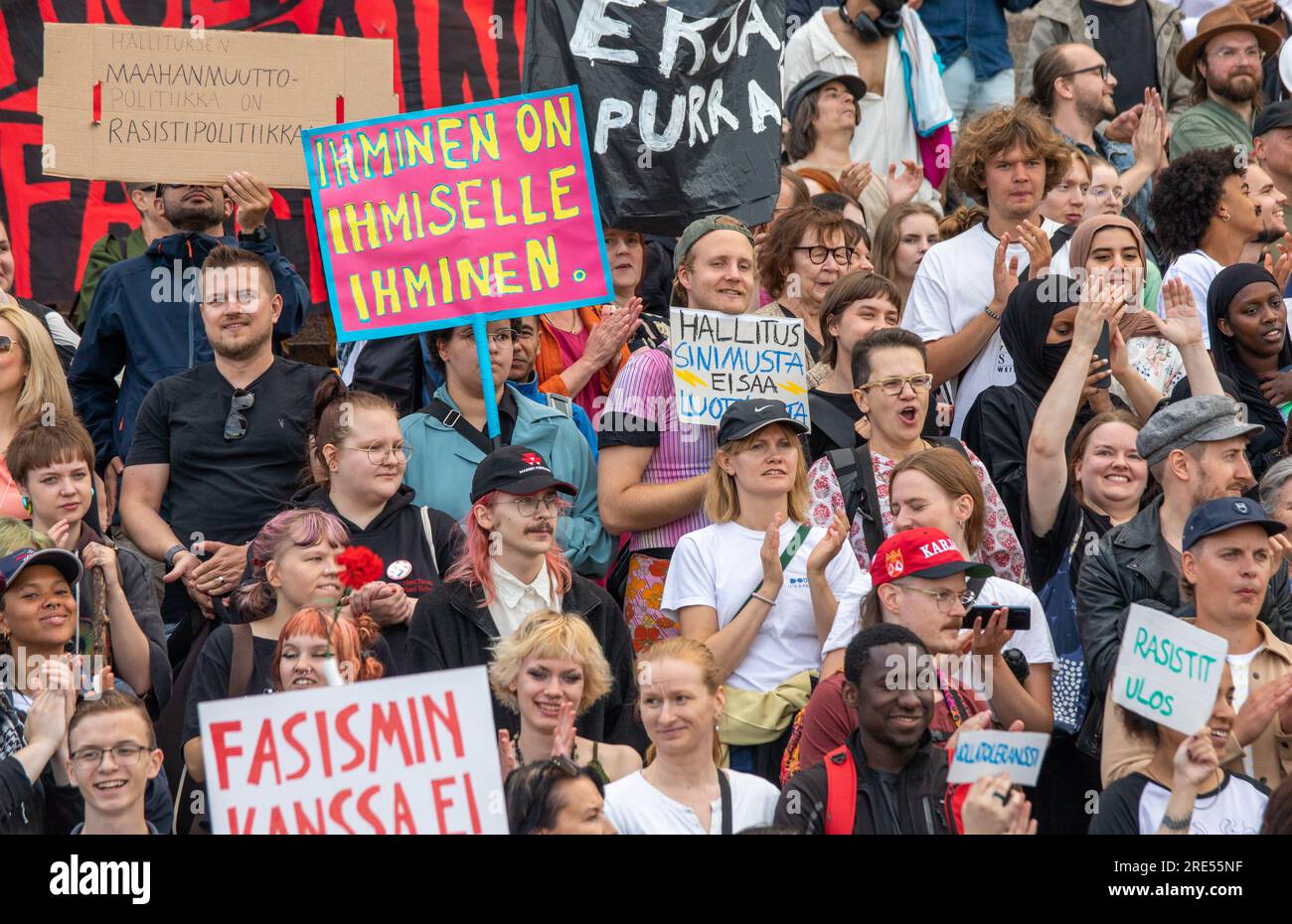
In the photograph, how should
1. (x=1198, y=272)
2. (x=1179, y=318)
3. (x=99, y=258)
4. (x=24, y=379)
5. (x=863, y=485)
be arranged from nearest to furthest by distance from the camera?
1. (x=863, y=485)
2. (x=24, y=379)
3. (x=1179, y=318)
4. (x=1198, y=272)
5. (x=99, y=258)

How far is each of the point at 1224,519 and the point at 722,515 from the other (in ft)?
5.85

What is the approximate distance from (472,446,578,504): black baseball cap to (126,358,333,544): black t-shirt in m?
1.04

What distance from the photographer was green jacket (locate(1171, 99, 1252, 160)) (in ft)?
38.3

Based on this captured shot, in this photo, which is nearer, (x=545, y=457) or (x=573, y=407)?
(x=545, y=457)

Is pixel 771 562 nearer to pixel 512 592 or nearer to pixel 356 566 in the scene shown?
pixel 512 592

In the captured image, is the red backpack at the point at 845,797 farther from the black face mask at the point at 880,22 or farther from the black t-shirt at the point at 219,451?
the black face mask at the point at 880,22

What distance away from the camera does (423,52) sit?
35.6 feet

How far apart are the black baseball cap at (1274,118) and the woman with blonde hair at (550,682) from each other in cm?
602

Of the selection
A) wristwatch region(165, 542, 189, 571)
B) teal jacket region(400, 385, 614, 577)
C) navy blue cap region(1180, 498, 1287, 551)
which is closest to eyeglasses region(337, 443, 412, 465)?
teal jacket region(400, 385, 614, 577)

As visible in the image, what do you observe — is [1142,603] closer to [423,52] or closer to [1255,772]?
[1255,772]

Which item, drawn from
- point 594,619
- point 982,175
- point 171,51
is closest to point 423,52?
point 171,51

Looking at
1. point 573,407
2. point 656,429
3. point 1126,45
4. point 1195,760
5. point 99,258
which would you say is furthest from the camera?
point 1126,45

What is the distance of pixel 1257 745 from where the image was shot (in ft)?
21.0

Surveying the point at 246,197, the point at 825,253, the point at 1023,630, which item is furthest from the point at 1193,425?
the point at 246,197
